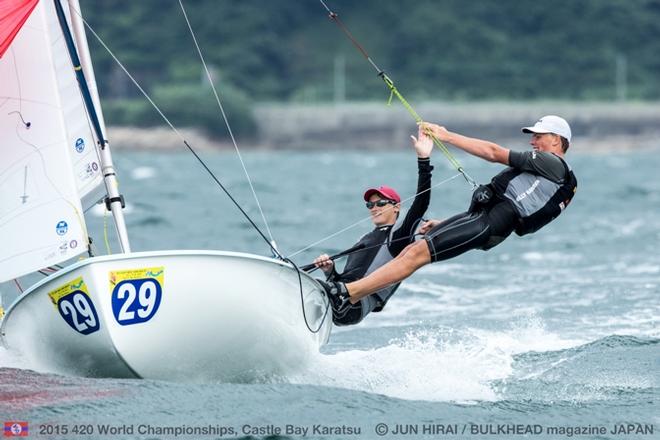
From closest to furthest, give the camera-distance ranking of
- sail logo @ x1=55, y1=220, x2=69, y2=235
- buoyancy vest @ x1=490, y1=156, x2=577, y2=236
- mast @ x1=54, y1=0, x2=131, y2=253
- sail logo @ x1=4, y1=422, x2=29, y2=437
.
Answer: sail logo @ x1=4, y1=422, x2=29, y2=437, sail logo @ x1=55, y1=220, x2=69, y2=235, buoyancy vest @ x1=490, y1=156, x2=577, y2=236, mast @ x1=54, y1=0, x2=131, y2=253

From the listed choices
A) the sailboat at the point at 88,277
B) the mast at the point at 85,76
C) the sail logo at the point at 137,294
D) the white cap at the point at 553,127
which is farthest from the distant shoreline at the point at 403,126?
the sail logo at the point at 137,294

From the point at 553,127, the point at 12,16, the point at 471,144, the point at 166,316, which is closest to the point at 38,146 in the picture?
the point at 12,16

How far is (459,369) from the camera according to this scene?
6.75 metres

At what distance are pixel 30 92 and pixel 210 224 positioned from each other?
9.47m

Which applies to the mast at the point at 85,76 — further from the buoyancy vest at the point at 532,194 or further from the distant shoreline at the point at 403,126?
the distant shoreline at the point at 403,126

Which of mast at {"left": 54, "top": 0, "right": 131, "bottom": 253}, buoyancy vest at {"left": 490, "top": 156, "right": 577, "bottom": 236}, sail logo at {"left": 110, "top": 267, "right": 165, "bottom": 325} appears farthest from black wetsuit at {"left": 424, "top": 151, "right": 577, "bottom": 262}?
mast at {"left": 54, "top": 0, "right": 131, "bottom": 253}

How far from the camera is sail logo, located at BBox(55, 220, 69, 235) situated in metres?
A: 6.30

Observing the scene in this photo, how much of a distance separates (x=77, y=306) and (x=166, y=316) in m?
0.40

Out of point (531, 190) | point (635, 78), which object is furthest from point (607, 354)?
point (635, 78)

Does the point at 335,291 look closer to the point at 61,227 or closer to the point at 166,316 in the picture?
the point at 166,316

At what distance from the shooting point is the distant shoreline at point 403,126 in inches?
2352

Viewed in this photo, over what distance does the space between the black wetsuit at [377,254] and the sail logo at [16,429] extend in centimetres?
201

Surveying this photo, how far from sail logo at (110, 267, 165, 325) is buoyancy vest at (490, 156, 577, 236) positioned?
1.87 meters

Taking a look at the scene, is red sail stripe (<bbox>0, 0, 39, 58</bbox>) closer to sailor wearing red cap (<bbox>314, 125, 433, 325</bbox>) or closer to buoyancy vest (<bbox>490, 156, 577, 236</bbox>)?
sailor wearing red cap (<bbox>314, 125, 433, 325</bbox>)
